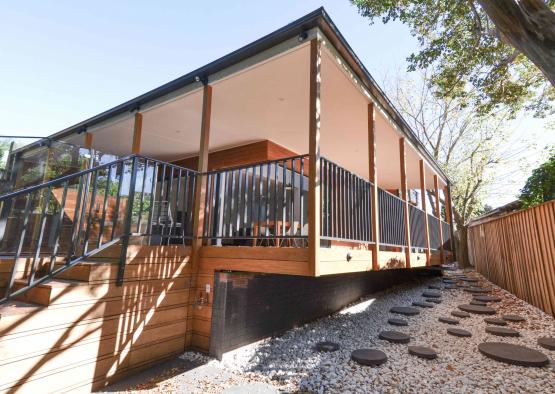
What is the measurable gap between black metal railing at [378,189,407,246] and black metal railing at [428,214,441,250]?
257 cm

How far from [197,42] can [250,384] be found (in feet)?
32.6

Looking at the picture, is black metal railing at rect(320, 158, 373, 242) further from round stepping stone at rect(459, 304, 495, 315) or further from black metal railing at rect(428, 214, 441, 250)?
black metal railing at rect(428, 214, 441, 250)

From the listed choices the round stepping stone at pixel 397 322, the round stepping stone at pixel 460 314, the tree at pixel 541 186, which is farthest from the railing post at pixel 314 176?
the tree at pixel 541 186

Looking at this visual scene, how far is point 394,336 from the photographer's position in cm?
416

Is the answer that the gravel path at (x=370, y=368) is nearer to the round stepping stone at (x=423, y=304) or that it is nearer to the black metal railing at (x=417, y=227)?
the round stepping stone at (x=423, y=304)

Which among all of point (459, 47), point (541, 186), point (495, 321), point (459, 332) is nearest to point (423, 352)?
point (459, 332)

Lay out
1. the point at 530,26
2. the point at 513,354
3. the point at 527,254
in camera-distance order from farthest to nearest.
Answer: the point at 527,254
the point at 530,26
the point at 513,354

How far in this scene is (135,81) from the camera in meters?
15.0

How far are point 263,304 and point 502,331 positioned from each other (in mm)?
3486

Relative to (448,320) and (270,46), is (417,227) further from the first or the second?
(270,46)

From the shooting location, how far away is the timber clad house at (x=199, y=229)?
262cm

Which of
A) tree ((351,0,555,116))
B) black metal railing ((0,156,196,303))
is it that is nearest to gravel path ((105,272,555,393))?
black metal railing ((0,156,196,303))

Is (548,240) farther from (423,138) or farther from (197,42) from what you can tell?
(423,138)

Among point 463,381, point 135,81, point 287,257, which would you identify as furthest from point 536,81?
point 135,81
